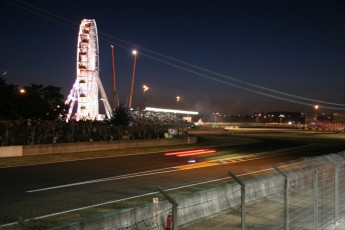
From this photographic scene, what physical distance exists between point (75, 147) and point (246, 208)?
79.1 feet

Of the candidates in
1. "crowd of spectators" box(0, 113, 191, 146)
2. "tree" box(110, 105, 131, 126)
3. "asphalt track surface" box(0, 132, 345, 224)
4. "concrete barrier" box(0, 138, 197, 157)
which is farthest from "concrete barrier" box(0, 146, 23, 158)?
"tree" box(110, 105, 131, 126)

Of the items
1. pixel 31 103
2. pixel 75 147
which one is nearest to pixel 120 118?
pixel 31 103

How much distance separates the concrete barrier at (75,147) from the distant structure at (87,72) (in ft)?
99.3

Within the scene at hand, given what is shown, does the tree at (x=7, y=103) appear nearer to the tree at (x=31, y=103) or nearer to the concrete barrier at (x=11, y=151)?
the tree at (x=31, y=103)

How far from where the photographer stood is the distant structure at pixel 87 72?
68938mm

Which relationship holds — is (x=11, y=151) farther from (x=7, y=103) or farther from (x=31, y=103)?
(x=31, y=103)

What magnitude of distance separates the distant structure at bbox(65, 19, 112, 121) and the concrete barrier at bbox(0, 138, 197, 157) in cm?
3026

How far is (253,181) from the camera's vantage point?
5.60 meters

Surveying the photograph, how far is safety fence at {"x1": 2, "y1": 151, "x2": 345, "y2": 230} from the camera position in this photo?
144 inches

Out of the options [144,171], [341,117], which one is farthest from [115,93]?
[341,117]

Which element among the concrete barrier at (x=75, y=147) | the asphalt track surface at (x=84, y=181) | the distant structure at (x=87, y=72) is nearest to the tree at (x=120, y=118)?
the concrete barrier at (x=75, y=147)

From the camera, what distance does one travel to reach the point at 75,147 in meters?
29.3

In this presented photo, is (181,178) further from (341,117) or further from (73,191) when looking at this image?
(341,117)

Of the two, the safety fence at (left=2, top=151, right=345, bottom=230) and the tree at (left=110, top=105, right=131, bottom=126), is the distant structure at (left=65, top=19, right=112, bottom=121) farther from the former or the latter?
the safety fence at (left=2, top=151, right=345, bottom=230)
